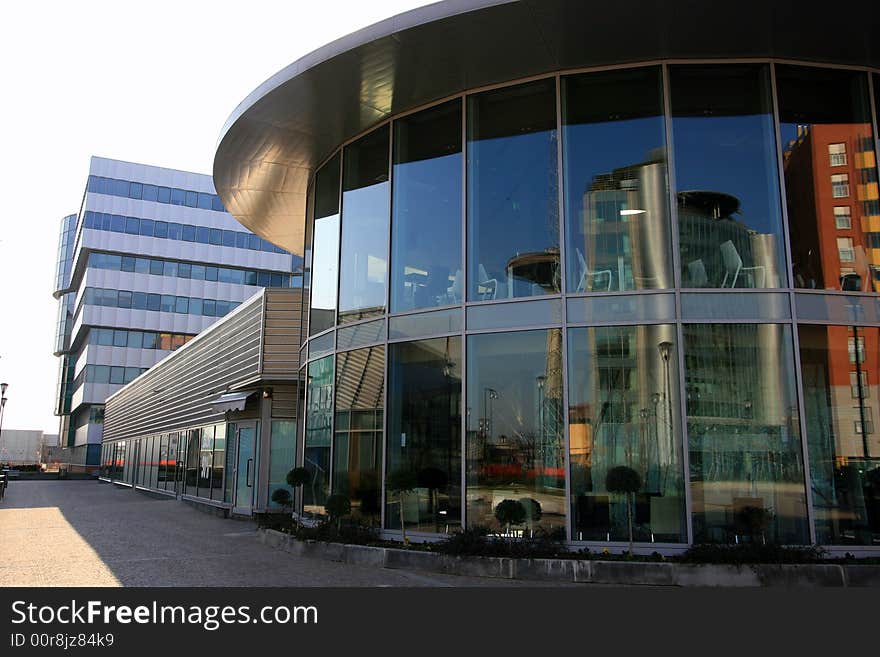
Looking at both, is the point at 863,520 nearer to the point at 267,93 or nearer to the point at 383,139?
the point at 383,139

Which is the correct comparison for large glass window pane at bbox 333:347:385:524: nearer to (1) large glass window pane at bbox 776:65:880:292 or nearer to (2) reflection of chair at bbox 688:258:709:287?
(2) reflection of chair at bbox 688:258:709:287

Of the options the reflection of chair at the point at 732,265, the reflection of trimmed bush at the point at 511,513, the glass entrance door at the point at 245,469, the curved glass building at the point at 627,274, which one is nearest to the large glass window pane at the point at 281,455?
the glass entrance door at the point at 245,469

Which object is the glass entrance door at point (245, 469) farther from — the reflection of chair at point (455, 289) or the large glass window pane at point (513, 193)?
the large glass window pane at point (513, 193)

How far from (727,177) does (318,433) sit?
27.9ft

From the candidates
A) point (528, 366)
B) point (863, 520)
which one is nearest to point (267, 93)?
point (528, 366)

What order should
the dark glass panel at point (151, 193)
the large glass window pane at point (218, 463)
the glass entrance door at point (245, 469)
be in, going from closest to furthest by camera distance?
the glass entrance door at point (245, 469) → the large glass window pane at point (218, 463) → the dark glass panel at point (151, 193)

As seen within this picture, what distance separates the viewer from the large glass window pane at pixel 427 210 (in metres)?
12.7

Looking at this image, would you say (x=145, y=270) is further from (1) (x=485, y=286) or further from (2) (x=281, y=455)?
(1) (x=485, y=286)

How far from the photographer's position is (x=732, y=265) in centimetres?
1109

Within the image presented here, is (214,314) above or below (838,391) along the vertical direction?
above

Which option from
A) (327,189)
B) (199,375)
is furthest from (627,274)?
(199,375)

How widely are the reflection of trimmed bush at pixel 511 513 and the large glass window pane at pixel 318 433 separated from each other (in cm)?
427

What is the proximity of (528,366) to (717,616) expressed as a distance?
4.66 metres

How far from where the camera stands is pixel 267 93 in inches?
522
